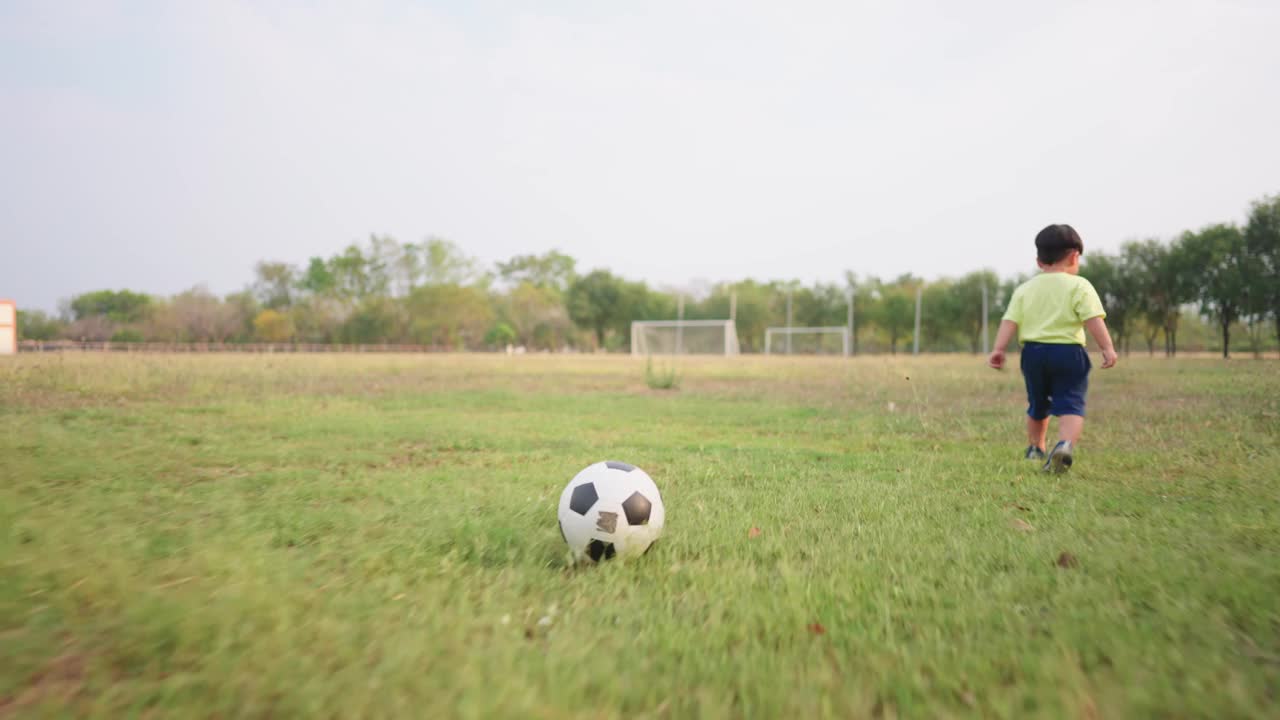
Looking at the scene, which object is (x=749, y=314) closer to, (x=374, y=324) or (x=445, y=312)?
(x=445, y=312)

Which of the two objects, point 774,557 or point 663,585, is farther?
point 774,557

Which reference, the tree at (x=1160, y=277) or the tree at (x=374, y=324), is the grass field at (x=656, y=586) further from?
the tree at (x=374, y=324)

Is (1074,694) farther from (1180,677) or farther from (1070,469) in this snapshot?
(1070,469)

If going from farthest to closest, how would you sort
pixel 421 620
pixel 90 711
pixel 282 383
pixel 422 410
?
1. pixel 282 383
2. pixel 422 410
3. pixel 421 620
4. pixel 90 711

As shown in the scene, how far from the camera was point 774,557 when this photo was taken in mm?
3002

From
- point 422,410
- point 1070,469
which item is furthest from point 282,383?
point 1070,469

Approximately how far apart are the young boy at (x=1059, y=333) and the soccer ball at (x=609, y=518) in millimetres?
3477

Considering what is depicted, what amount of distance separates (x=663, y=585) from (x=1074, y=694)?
4.67 feet

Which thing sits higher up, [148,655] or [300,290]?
[300,290]

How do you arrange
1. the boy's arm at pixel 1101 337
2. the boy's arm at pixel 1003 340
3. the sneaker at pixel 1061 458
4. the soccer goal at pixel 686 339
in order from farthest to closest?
the soccer goal at pixel 686 339 < the boy's arm at pixel 1003 340 < the boy's arm at pixel 1101 337 < the sneaker at pixel 1061 458

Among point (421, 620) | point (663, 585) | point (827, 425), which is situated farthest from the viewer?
point (827, 425)

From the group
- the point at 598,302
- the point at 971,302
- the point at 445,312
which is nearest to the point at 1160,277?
the point at 971,302

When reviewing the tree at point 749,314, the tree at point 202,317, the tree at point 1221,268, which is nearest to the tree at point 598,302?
the tree at point 749,314

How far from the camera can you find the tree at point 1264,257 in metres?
26.0
